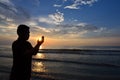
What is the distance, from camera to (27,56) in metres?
4.30

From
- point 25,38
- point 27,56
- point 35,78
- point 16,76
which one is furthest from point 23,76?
point 35,78

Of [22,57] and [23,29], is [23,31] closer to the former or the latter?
[23,29]

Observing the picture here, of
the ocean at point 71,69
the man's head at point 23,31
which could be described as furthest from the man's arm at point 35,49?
the ocean at point 71,69

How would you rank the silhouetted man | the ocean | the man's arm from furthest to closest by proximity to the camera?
the ocean < the silhouetted man < the man's arm

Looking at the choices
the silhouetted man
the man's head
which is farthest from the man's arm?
the man's head

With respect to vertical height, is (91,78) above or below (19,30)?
below

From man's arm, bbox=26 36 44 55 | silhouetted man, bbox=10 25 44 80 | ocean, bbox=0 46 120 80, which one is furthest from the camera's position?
ocean, bbox=0 46 120 80

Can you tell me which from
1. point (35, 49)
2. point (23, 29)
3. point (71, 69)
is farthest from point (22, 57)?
point (71, 69)

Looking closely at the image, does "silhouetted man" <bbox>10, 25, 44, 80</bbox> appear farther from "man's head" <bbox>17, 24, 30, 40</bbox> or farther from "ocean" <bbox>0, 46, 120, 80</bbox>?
"ocean" <bbox>0, 46, 120, 80</bbox>

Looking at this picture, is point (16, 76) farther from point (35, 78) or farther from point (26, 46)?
point (35, 78)

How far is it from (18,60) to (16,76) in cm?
33

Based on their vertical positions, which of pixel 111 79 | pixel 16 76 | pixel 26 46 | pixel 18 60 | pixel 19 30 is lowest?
pixel 111 79

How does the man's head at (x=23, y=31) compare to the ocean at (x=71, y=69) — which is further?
the ocean at (x=71, y=69)

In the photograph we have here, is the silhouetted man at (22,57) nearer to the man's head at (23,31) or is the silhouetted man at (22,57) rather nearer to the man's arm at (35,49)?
the man's head at (23,31)
